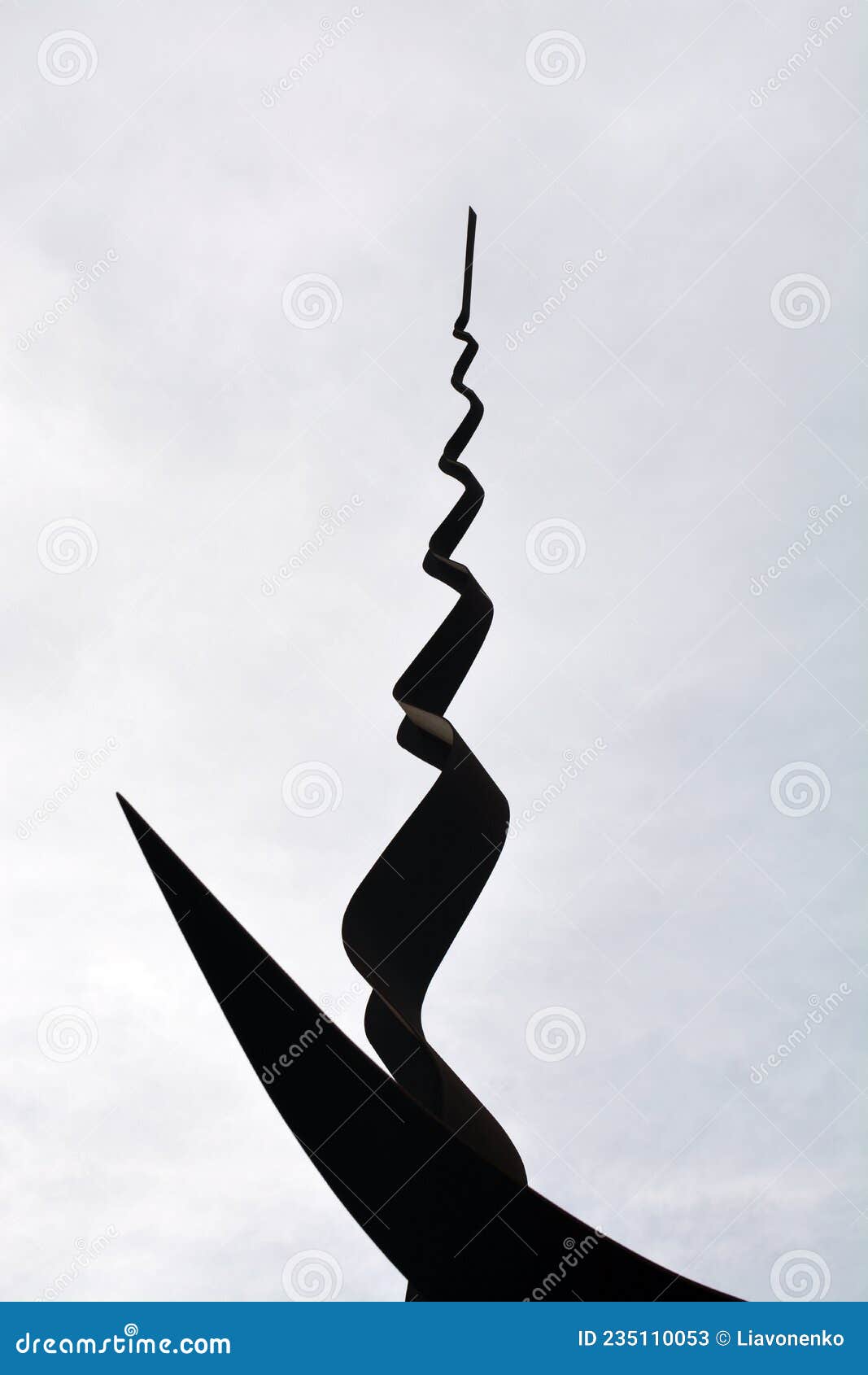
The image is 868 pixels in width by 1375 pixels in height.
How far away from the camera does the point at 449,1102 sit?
9.15m

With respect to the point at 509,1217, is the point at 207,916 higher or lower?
higher

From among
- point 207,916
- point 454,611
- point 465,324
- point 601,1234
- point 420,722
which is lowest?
point 601,1234

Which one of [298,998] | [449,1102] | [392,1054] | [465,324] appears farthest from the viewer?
[465,324]

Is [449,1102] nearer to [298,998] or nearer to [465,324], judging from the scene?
[298,998]

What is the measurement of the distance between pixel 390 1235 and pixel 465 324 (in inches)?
308

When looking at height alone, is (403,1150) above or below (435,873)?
below

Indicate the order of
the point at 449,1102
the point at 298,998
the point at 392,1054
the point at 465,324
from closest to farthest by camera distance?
the point at 298,998, the point at 449,1102, the point at 392,1054, the point at 465,324

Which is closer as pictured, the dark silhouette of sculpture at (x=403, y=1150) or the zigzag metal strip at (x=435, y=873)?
the dark silhouette of sculpture at (x=403, y=1150)

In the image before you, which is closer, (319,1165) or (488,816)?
Answer: (319,1165)

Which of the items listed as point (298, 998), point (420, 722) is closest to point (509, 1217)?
point (298, 998)

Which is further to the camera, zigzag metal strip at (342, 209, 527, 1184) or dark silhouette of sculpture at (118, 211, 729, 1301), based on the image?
zigzag metal strip at (342, 209, 527, 1184)

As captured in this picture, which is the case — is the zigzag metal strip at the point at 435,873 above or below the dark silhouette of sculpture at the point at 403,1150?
above

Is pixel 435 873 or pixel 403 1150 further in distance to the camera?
pixel 435 873

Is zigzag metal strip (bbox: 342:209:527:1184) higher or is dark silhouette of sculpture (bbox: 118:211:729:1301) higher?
zigzag metal strip (bbox: 342:209:527:1184)
